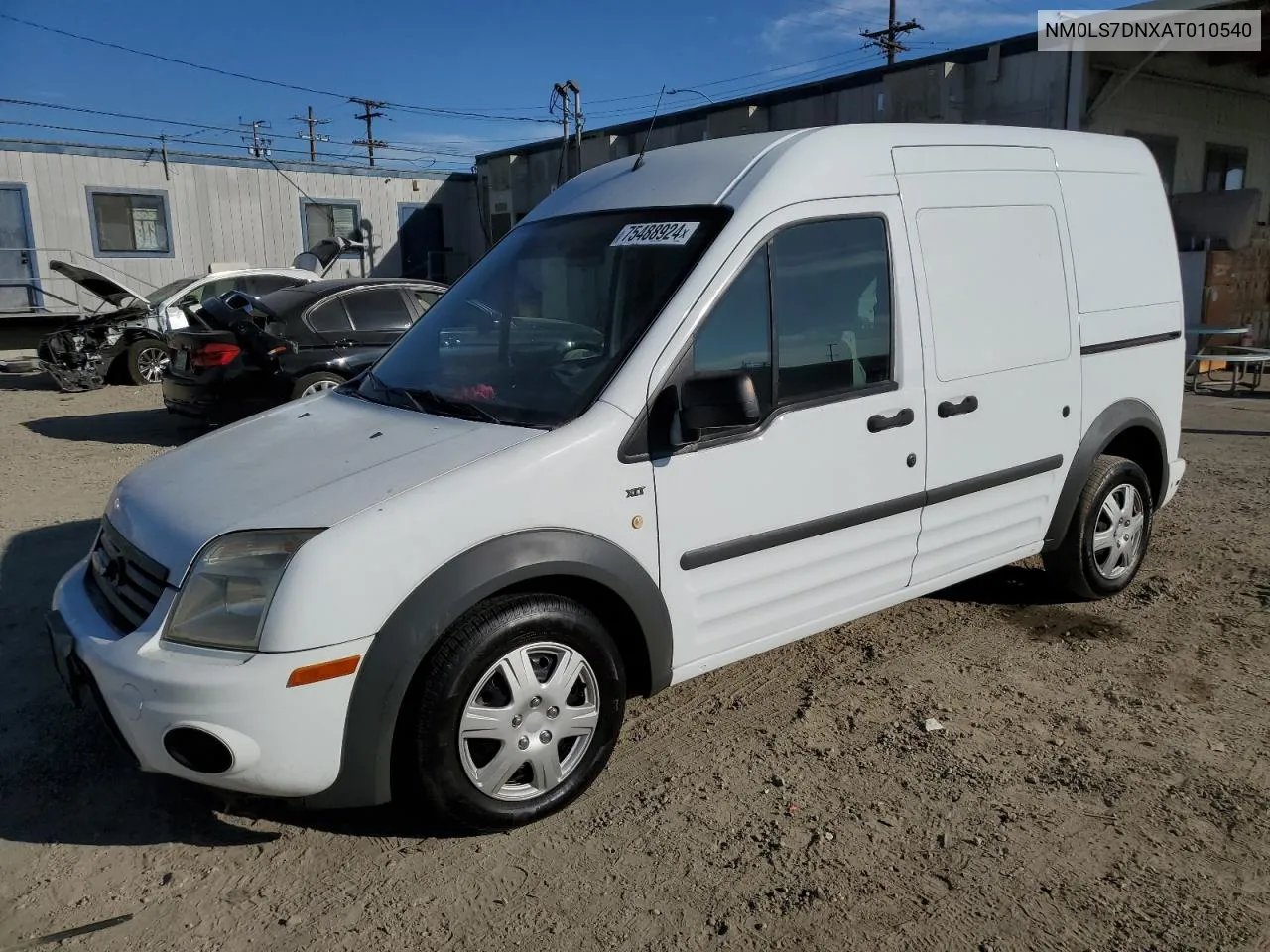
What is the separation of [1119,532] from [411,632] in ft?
12.1

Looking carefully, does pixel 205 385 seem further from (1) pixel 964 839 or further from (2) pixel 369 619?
(1) pixel 964 839

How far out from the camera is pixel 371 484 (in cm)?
274

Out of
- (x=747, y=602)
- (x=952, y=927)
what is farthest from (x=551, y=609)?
(x=952, y=927)

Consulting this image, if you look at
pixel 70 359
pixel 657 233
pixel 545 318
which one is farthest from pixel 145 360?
pixel 657 233

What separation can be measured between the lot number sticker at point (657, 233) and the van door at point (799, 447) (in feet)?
0.68

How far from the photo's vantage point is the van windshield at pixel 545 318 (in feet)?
10.4

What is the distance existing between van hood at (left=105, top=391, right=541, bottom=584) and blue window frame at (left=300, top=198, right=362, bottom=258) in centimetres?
1938

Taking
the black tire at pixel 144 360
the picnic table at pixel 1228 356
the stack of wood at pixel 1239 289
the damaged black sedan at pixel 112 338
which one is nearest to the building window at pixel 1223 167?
the stack of wood at pixel 1239 289

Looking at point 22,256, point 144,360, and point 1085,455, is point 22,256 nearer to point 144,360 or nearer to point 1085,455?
point 144,360

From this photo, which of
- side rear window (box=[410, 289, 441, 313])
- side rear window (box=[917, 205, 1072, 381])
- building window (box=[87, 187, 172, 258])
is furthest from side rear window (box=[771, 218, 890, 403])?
building window (box=[87, 187, 172, 258])

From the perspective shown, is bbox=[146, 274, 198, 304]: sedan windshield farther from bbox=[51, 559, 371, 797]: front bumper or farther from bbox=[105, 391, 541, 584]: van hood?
bbox=[51, 559, 371, 797]: front bumper

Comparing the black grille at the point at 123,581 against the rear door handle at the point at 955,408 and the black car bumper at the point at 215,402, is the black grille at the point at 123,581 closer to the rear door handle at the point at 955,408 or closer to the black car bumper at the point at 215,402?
the rear door handle at the point at 955,408

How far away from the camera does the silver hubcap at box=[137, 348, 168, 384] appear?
43.6 feet

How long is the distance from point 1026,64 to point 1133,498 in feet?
34.1
